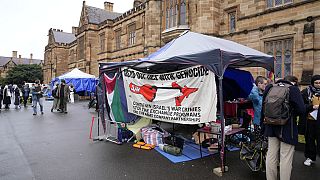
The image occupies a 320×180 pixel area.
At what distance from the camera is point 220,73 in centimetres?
484

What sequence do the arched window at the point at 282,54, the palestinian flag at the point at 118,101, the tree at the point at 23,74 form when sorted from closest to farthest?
the palestinian flag at the point at 118,101 → the arched window at the point at 282,54 → the tree at the point at 23,74

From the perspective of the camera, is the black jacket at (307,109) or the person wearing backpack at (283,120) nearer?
the person wearing backpack at (283,120)

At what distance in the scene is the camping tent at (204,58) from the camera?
4.89 metres

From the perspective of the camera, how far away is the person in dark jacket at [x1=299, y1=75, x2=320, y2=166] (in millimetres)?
4873

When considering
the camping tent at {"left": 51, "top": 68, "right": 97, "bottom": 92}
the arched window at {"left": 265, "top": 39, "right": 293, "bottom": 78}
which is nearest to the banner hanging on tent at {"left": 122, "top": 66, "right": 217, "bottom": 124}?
the arched window at {"left": 265, "top": 39, "right": 293, "bottom": 78}

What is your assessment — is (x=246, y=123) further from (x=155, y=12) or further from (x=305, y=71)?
(x=155, y=12)

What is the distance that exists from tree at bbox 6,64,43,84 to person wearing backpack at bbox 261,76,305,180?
81.4m

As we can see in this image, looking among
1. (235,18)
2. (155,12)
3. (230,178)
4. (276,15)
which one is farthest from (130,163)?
(155,12)

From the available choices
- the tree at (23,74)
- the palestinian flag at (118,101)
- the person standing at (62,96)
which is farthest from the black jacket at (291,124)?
the tree at (23,74)

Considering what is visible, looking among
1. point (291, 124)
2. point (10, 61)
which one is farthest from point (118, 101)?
point (10, 61)

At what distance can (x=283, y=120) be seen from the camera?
12.5 ft

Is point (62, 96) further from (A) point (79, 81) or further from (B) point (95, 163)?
(B) point (95, 163)

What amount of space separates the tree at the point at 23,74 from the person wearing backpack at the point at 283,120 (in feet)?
267

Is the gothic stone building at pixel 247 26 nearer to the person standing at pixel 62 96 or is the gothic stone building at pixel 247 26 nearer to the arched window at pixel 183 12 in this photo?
the arched window at pixel 183 12
